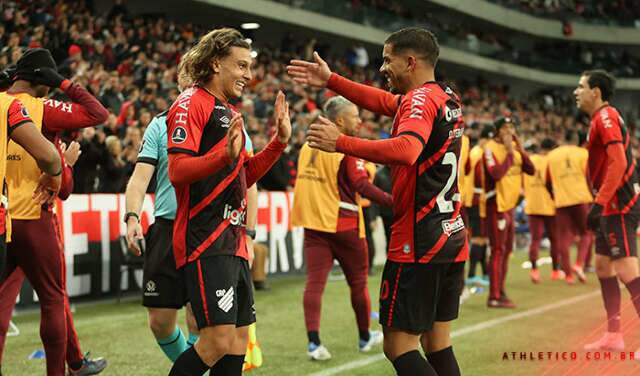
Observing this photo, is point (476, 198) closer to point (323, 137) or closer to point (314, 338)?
point (314, 338)

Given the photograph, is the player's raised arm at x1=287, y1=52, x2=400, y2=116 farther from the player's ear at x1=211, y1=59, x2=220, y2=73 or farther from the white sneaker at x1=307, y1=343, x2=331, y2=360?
the white sneaker at x1=307, y1=343, x2=331, y2=360

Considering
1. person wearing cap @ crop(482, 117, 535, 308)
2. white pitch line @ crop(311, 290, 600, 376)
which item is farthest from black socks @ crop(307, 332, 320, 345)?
person wearing cap @ crop(482, 117, 535, 308)

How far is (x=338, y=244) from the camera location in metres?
7.29

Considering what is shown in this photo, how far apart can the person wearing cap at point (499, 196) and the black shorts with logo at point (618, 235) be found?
2849 mm

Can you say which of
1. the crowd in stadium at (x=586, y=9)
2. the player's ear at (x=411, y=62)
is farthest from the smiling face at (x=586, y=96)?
the crowd in stadium at (x=586, y=9)

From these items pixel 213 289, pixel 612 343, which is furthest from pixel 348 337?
pixel 213 289

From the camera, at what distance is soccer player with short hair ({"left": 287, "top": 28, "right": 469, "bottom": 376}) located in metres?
4.11

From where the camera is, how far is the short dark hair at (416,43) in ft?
14.0

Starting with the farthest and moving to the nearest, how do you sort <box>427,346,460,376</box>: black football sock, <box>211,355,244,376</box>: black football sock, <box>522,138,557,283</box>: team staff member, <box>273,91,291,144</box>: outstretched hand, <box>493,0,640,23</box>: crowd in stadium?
1. <box>493,0,640,23</box>: crowd in stadium
2. <box>522,138,557,283</box>: team staff member
3. <box>427,346,460,376</box>: black football sock
4. <box>211,355,244,376</box>: black football sock
5. <box>273,91,291,144</box>: outstretched hand

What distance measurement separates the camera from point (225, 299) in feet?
12.7

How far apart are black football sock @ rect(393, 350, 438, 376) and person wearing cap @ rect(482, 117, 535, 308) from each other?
19.8ft

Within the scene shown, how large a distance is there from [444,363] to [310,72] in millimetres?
1777

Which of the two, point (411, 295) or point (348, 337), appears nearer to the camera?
point (411, 295)

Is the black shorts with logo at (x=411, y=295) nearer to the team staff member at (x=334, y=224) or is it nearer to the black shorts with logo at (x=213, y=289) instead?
the black shorts with logo at (x=213, y=289)
